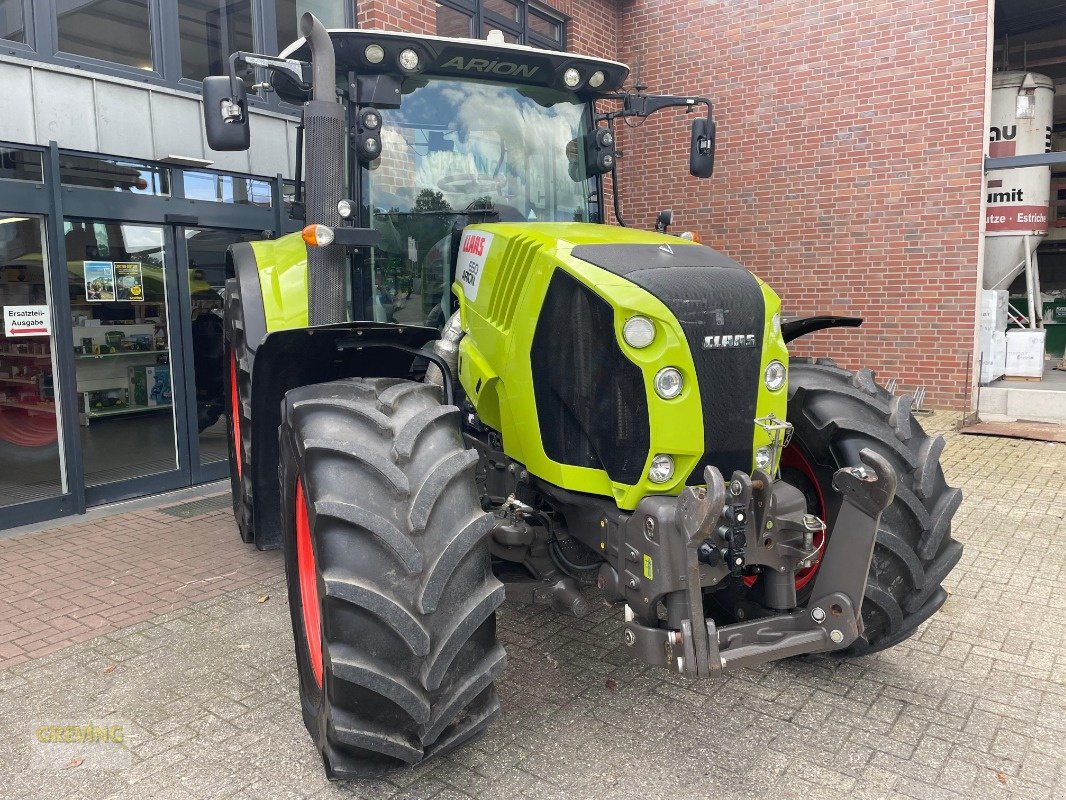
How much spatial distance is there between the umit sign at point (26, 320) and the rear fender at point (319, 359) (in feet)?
8.87

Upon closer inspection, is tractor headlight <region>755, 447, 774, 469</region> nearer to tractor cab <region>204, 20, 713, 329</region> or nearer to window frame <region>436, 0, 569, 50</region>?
tractor cab <region>204, 20, 713, 329</region>

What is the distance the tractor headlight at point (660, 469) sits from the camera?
259 cm

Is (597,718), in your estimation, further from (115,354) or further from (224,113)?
(115,354)

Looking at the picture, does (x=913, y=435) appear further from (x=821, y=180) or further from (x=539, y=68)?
(x=821, y=180)

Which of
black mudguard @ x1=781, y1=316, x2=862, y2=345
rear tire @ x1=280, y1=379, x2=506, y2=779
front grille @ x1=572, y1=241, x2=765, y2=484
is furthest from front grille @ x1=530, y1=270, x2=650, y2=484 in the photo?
black mudguard @ x1=781, y1=316, x2=862, y2=345

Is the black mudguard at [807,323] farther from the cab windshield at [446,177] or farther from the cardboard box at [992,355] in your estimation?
the cardboard box at [992,355]

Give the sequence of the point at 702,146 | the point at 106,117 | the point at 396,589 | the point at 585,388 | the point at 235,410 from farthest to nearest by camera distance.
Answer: the point at 106,117 < the point at 235,410 < the point at 702,146 < the point at 585,388 < the point at 396,589

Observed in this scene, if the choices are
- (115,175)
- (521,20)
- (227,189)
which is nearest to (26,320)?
(115,175)

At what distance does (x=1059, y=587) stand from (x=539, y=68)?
3.69 meters

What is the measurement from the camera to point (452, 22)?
8.71m

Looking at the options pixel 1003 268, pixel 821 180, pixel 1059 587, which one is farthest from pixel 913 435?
pixel 1003 268

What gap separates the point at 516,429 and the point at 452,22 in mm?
7060

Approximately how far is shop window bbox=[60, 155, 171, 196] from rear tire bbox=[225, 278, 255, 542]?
66.2 inches

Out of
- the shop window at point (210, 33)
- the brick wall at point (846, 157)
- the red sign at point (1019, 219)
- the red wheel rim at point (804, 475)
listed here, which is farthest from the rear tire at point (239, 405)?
the red sign at point (1019, 219)
